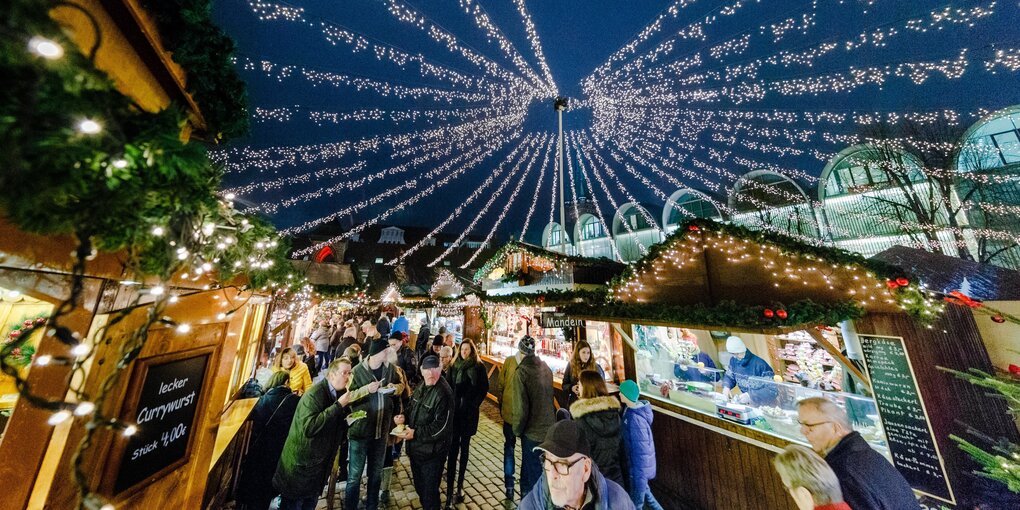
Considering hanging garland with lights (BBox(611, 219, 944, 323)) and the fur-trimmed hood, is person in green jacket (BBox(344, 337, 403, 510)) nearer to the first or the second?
the fur-trimmed hood

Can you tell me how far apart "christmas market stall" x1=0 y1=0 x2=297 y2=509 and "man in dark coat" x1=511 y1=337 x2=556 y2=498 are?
10.9 ft

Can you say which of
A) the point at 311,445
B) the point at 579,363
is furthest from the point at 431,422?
the point at 579,363

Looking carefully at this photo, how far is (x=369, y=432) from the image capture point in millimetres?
3934

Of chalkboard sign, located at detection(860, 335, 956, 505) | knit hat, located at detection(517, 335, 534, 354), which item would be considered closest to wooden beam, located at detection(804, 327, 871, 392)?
chalkboard sign, located at detection(860, 335, 956, 505)

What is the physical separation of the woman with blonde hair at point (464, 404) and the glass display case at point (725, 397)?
10.2ft

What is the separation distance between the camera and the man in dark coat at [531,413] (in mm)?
4438

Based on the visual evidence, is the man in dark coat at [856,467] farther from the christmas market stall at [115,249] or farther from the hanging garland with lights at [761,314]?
the christmas market stall at [115,249]

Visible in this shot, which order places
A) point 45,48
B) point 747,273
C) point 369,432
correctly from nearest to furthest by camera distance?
1. point 45,48
2. point 369,432
3. point 747,273

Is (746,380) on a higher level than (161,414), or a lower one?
lower

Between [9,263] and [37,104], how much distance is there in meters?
0.91

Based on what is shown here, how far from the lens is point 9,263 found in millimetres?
1284

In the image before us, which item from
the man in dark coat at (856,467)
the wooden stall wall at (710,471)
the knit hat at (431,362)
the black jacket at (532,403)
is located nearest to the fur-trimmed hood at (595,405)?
the black jacket at (532,403)

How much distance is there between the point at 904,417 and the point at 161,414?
726 centimetres

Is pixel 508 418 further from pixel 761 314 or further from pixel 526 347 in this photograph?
pixel 761 314
